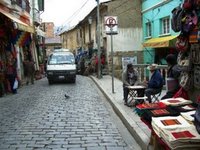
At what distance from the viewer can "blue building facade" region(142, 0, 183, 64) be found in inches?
818

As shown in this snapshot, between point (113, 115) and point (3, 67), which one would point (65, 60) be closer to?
point (3, 67)

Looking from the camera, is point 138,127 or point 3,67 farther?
point 3,67

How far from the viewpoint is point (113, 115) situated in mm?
11000

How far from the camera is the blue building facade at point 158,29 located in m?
20.8

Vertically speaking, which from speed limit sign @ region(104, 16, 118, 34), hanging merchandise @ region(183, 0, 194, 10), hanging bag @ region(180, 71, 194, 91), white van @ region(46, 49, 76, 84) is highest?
speed limit sign @ region(104, 16, 118, 34)

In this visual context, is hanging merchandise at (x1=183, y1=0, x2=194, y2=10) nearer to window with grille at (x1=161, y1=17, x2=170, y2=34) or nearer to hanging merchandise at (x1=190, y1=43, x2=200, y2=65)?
hanging merchandise at (x1=190, y1=43, x2=200, y2=65)

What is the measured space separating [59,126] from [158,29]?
50.7ft

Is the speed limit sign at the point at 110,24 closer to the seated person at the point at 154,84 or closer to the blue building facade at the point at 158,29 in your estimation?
the seated person at the point at 154,84

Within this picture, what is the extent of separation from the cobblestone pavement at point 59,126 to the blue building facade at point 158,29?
8.04 metres

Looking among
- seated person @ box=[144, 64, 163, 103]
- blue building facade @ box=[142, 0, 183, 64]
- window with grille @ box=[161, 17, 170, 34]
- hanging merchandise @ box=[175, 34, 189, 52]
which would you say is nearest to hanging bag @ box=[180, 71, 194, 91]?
hanging merchandise @ box=[175, 34, 189, 52]

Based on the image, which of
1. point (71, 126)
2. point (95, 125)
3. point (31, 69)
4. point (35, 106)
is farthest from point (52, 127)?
point (31, 69)

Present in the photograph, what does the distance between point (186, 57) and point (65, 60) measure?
17578 millimetres

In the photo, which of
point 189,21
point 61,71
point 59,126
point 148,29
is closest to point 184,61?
point 189,21

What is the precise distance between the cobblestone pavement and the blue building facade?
8038 mm
